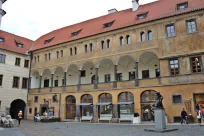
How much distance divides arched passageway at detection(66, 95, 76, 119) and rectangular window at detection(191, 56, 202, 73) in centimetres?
1594

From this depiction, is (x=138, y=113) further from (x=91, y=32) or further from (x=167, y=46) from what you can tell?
(x=91, y=32)

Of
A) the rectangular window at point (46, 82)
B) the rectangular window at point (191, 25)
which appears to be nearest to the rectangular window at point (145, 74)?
the rectangular window at point (191, 25)

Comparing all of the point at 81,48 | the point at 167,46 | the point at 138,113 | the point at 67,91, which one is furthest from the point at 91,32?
the point at 138,113

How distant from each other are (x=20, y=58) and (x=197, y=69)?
26085 millimetres

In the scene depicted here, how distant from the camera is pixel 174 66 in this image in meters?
22.1

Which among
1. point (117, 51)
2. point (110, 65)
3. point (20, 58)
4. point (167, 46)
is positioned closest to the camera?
point (167, 46)

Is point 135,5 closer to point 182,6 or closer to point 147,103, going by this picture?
point 182,6

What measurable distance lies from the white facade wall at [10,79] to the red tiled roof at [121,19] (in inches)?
Result: 169

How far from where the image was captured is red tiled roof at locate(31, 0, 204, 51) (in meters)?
23.8

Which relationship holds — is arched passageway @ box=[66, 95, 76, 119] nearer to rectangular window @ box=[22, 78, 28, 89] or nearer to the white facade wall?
the white facade wall

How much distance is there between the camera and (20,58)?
33.9m

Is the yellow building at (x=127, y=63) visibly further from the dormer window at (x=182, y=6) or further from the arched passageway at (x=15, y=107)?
the arched passageway at (x=15, y=107)

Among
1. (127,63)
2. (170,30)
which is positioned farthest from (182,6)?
(127,63)

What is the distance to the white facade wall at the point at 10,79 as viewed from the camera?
30.6m
